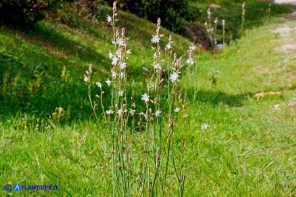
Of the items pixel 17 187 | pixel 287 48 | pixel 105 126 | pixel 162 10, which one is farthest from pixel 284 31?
pixel 17 187

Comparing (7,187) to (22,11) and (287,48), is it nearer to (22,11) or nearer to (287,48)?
(22,11)

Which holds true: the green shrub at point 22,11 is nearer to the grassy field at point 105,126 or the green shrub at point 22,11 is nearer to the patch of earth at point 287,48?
the grassy field at point 105,126

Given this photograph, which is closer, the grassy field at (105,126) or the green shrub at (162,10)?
the grassy field at (105,126)

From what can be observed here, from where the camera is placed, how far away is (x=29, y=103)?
8.00 m

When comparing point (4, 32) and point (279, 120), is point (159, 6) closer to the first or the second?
point (4, 32)

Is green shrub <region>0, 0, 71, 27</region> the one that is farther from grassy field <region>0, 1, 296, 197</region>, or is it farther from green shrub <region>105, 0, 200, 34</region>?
green shrub <region>105, 0, 200, 34</region>

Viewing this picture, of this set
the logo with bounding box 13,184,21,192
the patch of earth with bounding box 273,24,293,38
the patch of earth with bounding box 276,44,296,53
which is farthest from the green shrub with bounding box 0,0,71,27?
the patch of earth with bounding box 273,24,293,38

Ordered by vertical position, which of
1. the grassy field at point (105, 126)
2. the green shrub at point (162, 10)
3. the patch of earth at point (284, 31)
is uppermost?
the green shrub at point (162, 10)

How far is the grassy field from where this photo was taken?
5395mm

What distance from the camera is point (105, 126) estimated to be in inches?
298

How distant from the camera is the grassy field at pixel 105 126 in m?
5.39

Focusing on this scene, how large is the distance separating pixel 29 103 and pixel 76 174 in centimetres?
287

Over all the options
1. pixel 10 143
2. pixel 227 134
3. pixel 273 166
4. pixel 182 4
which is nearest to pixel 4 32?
pixel 10 143

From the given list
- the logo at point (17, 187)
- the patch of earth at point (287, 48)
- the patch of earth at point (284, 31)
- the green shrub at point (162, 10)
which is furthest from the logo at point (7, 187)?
the patch of earth at point (284, 31)
